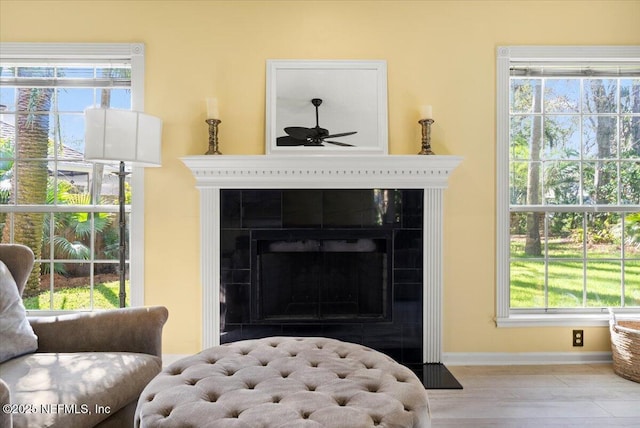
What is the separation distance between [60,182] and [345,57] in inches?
91.7

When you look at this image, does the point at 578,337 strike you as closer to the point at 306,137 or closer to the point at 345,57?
the point at 306,137

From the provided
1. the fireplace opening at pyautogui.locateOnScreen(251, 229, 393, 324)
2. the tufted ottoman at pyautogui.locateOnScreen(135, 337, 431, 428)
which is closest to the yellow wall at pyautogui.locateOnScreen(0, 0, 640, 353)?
the fireplace opening at pyautogui.locateOnScreen(251, 229, 393, 324)

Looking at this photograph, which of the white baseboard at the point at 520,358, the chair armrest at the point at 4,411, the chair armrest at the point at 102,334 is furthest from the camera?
the white baseboard at the point at 520,358

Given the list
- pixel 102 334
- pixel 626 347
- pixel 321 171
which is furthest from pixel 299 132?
pixel 626 347

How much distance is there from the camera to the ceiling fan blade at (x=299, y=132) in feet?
9.41

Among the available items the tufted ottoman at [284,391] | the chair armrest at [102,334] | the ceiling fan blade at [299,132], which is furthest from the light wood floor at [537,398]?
the ceiling fan blade at [299,132]

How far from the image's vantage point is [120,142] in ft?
7.86

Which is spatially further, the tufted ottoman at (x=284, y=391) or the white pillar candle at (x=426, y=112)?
the white pillar candle at (x=426, y=112)

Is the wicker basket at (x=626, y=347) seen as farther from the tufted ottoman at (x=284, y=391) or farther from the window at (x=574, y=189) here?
the tufted ottoman at (x=284, y=391)

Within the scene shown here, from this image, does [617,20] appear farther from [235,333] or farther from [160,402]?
[160,402]

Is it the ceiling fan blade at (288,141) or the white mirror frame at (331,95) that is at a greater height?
the white mirror frame at (331,95)

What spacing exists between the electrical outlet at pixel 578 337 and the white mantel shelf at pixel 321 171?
1.48 meters

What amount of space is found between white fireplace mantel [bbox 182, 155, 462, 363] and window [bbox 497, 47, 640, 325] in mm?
682

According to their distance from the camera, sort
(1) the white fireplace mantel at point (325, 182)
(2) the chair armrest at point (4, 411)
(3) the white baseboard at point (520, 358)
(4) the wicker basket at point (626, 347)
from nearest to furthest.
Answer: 1. (2) the chair armrest at point (4, 411)
2. (4) the wicker basket at point (626, 347)
3. (1) the white fireplace mantel at point (325, 182)
4. (3) the white baseboard at point (520, 358)
